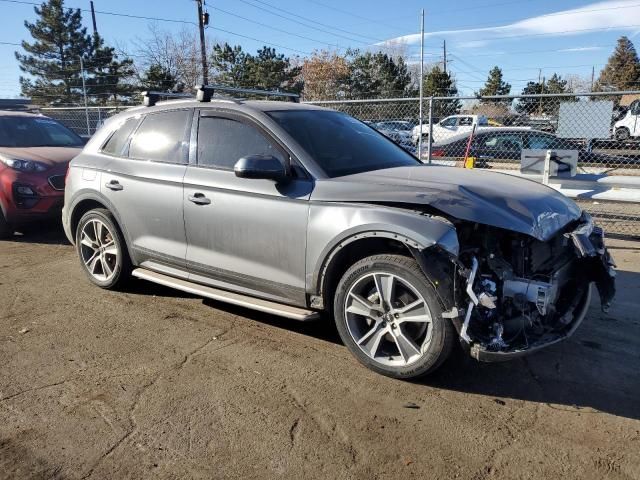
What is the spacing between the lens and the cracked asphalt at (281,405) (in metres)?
2.71

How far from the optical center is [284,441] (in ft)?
9.46

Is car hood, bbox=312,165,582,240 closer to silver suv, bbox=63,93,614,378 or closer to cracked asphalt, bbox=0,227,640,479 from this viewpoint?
silver suv, bbox=63,93,614,378

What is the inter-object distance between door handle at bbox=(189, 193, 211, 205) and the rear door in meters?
0.15

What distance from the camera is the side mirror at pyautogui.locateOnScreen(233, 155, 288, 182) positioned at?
147 inches

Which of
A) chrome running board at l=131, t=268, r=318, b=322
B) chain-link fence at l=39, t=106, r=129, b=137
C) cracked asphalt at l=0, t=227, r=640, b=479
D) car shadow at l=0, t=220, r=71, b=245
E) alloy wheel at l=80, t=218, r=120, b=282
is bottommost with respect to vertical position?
cracked asphalt at l=0, t=227, r=640, b=479

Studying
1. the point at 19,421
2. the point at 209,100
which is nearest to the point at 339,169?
the point at 209,100

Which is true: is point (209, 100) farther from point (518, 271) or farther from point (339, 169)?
point (518, 271)

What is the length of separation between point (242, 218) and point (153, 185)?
1100 mm

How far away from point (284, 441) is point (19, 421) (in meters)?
1.56

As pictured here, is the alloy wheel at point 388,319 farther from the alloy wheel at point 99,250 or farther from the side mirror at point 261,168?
the alloy wheel at point 99,250

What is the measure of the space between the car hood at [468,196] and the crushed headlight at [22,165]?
17.6ft

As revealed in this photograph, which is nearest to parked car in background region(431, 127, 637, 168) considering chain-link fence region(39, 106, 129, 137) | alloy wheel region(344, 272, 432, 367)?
alloy wheel region(344, 272, 432, 367)

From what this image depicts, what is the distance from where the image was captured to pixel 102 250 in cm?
528

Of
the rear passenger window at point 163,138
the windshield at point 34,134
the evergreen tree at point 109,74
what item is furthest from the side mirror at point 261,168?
the evergreen tree at point 109,74
